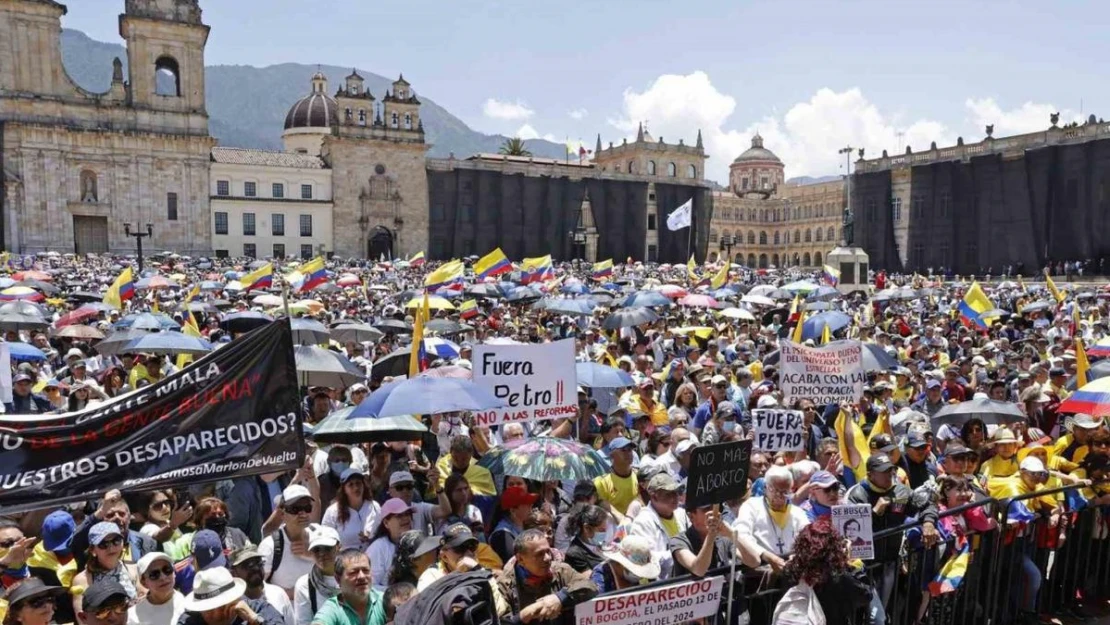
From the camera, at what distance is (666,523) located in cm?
553

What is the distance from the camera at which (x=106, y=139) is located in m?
55.8

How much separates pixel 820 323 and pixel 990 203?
4858 centimetres

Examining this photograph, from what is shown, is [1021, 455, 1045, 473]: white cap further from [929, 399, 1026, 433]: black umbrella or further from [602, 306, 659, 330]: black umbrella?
[602, 306, 659, 330]: black umbrella

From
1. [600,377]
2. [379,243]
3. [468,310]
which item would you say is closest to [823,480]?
[600,377]

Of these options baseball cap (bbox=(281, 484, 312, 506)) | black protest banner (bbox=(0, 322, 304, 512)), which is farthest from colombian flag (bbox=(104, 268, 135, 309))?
black protest banner (bbox=(0, 322, 304, 512))

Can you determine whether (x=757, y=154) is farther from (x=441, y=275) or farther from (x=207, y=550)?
(x=207, y=550)

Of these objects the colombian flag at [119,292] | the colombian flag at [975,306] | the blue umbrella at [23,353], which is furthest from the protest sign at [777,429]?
the colombian flag at [119,292]

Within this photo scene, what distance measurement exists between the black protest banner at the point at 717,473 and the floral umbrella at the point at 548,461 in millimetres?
1334

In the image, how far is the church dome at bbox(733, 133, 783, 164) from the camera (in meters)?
106

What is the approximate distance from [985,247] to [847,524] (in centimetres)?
5811

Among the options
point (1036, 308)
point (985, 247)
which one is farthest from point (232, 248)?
point (1036, 308)

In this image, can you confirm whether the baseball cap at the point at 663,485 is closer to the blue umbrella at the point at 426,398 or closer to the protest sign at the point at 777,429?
the blue umbrella at the point at 426,398

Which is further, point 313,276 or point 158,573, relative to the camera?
point 313,276

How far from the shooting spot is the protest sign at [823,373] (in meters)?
8.73
